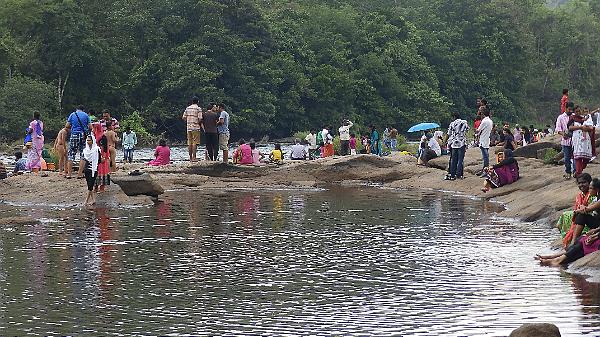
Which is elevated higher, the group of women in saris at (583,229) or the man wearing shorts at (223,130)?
the man wearing shorts at (223,130)

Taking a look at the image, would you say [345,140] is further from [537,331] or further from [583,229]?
[537,331]

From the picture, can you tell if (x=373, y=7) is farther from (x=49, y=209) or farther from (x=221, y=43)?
(x=49, y=209)

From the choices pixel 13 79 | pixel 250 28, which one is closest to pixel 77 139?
pixel 13 79

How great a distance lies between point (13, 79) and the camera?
55.4 metres

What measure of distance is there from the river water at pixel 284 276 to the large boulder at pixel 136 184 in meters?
1.81

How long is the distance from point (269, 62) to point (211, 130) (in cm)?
3500

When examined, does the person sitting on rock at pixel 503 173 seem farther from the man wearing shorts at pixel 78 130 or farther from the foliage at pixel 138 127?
the foliage at pixel 138 127

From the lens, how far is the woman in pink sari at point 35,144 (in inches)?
1064

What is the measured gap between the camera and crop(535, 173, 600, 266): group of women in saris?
13.3 meters

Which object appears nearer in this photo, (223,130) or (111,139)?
(111,139)

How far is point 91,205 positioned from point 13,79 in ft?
115

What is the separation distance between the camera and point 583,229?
13.6 meters

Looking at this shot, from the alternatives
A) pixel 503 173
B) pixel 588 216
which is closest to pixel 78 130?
pixel 503 173

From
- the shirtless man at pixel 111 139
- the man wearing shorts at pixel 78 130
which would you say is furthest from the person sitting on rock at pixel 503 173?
the man wearing shorts at pixel 78 130
